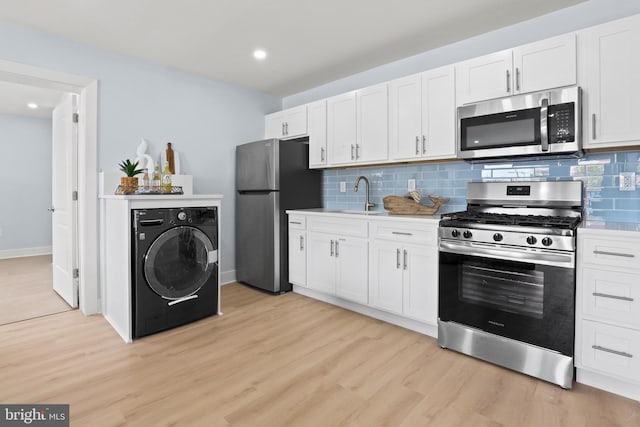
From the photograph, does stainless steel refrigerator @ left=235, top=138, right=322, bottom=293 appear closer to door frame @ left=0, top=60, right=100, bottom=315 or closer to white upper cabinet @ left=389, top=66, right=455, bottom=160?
white upper cabinet @ left=389, top=66, right=455, bottom=160

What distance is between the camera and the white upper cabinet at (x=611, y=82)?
2.01 metres

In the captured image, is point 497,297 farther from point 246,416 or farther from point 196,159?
point 196,159

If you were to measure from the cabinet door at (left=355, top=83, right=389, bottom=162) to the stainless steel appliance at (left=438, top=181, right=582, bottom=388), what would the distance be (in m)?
1.04

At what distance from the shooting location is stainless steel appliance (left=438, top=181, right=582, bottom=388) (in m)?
1.97

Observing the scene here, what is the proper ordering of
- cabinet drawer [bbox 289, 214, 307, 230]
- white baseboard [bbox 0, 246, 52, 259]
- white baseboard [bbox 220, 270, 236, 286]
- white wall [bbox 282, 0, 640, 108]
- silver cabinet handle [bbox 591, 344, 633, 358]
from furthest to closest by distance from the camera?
white baseboard [bbox 0, 246, 52, 259] < white baseboard [bbox 220, 270, 236, 286] < cabinet drawer [bbox 289, 214, 307, 230] < white wall [bbox 282, 0, 640, 108] < silver cabinet handle [bbox 591, 344, 633, 358]

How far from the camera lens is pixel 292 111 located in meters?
4.10

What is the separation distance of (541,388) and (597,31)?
7.31 ft

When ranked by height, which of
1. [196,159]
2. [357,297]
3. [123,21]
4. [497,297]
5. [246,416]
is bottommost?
[246,416]

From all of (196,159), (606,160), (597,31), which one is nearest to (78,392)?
(196,159)

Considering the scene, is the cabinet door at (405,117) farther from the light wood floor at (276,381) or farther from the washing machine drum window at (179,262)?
the washing machine drum window at (179,262)

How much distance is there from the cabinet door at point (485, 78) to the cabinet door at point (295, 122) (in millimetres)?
1800

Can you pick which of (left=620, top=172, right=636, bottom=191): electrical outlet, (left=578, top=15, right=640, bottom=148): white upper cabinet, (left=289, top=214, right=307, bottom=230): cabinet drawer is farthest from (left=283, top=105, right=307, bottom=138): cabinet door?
(left=620, top=172, right=636, bottom=191): electrical outlet

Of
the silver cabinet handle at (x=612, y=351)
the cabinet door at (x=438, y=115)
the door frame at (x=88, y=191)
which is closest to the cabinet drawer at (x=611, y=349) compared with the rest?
the silver cabinet handle at (x=612, y=351)

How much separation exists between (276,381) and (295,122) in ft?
9.67
